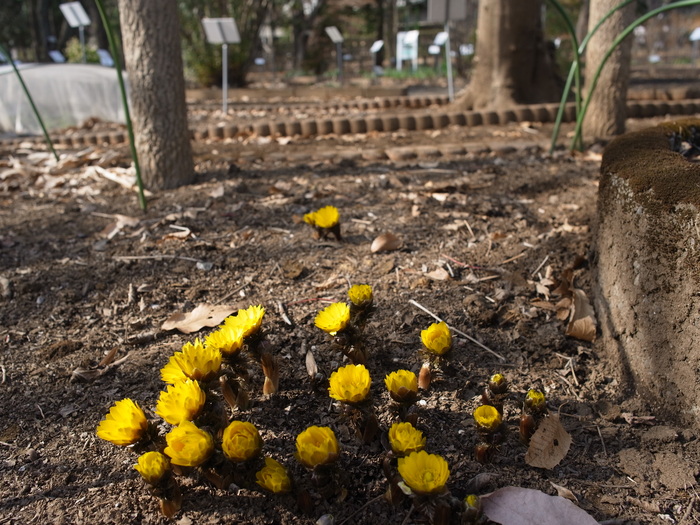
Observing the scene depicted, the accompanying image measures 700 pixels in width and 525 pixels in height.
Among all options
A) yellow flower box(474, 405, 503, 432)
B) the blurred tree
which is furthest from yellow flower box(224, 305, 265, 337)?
the blurred tree

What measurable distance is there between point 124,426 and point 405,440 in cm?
65

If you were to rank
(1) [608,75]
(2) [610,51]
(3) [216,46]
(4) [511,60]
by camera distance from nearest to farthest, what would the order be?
(2) [610,51] → (1) [608,75] → (4) [511,60] → (3) [216,46]

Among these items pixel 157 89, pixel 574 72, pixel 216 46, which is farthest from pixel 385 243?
pixel 216 46

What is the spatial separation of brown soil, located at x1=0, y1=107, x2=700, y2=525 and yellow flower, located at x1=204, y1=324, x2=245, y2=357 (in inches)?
11.0

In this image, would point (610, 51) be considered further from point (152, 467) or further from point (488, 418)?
point (152, 467)

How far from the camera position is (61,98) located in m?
8.20

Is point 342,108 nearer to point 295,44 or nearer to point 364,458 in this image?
point 364,458

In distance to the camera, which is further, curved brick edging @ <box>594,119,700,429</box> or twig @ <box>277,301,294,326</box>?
twig @ <box>277,301,294,326</box>

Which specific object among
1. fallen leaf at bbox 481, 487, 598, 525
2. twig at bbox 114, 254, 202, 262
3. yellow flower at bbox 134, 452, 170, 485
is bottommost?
fallen leaf at bbox 481, 487, 598, 525

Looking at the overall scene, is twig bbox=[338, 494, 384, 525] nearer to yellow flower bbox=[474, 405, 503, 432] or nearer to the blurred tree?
yellow flower bbox=[474, 405, 503, 432]

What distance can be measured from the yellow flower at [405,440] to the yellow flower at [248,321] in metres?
0.49

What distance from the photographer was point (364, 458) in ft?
5.08

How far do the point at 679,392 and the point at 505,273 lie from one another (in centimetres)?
91

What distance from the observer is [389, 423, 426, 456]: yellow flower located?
4.37 feet
